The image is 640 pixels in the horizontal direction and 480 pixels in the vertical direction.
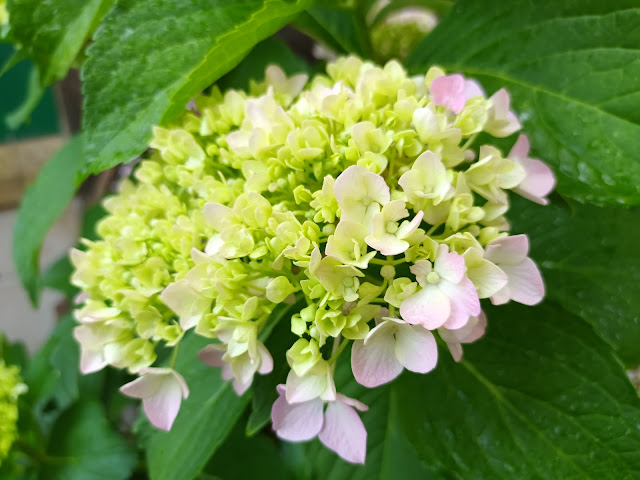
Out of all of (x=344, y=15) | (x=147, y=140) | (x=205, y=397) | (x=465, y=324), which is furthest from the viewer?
(x=344, y=15)

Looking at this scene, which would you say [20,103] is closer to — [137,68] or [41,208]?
[41,208]

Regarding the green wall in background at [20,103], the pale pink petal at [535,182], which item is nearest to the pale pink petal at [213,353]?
the pale pink petal at [535,182]

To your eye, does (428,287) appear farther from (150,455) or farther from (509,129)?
(150,455)

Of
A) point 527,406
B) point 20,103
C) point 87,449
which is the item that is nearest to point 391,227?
point 527,406

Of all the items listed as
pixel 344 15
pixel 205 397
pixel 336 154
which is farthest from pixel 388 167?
pixel 344 15

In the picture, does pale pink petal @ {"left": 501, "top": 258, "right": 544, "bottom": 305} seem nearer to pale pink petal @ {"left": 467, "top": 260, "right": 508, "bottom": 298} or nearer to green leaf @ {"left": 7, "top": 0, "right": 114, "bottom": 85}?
pale pink petal @ {"left": 467, "top": 260, "right": 508, "bottom": 298}
